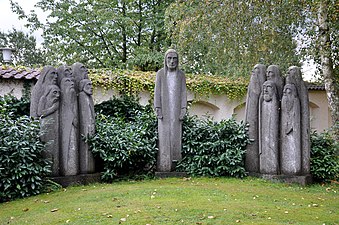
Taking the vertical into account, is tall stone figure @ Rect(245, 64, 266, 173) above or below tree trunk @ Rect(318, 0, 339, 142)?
below

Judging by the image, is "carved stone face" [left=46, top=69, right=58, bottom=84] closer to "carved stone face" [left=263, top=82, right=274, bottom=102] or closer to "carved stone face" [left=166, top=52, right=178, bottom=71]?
"carved stone face" [left=166, top=52, right=178, bottom=71]

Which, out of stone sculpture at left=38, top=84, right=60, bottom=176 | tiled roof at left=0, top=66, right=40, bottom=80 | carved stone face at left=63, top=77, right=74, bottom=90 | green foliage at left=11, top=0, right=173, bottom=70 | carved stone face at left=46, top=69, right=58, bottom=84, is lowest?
stone sculpture at left=38, top=84, right=60, bottom=176

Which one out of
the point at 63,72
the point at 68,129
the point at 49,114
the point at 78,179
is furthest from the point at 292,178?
the point at 63,72

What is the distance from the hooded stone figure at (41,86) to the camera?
7.80 metres

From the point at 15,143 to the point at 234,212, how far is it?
155 inches

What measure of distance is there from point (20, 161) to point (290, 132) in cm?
508

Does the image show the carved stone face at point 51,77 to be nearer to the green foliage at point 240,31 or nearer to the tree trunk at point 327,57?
the green foliage at point 240,31

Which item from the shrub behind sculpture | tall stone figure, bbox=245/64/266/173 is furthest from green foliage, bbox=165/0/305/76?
the shrub behind sculpture

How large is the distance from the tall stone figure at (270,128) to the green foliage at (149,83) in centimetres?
606

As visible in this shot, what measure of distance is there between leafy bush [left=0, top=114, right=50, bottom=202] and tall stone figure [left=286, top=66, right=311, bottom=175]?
194 inches

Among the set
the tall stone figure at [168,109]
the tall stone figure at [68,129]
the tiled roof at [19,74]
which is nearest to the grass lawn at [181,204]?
the tall stone figure at [68,129]

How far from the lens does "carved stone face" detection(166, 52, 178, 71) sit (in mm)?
8734

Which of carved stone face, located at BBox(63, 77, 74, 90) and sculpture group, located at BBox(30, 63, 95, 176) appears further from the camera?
carved stone face, located at BBox(63, 77, 74, 90)

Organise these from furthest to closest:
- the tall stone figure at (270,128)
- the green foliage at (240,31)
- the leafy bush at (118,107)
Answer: the green foliage at (240,31) → the leafy bush at (118,107) → the tall stone figure at (270,128)
